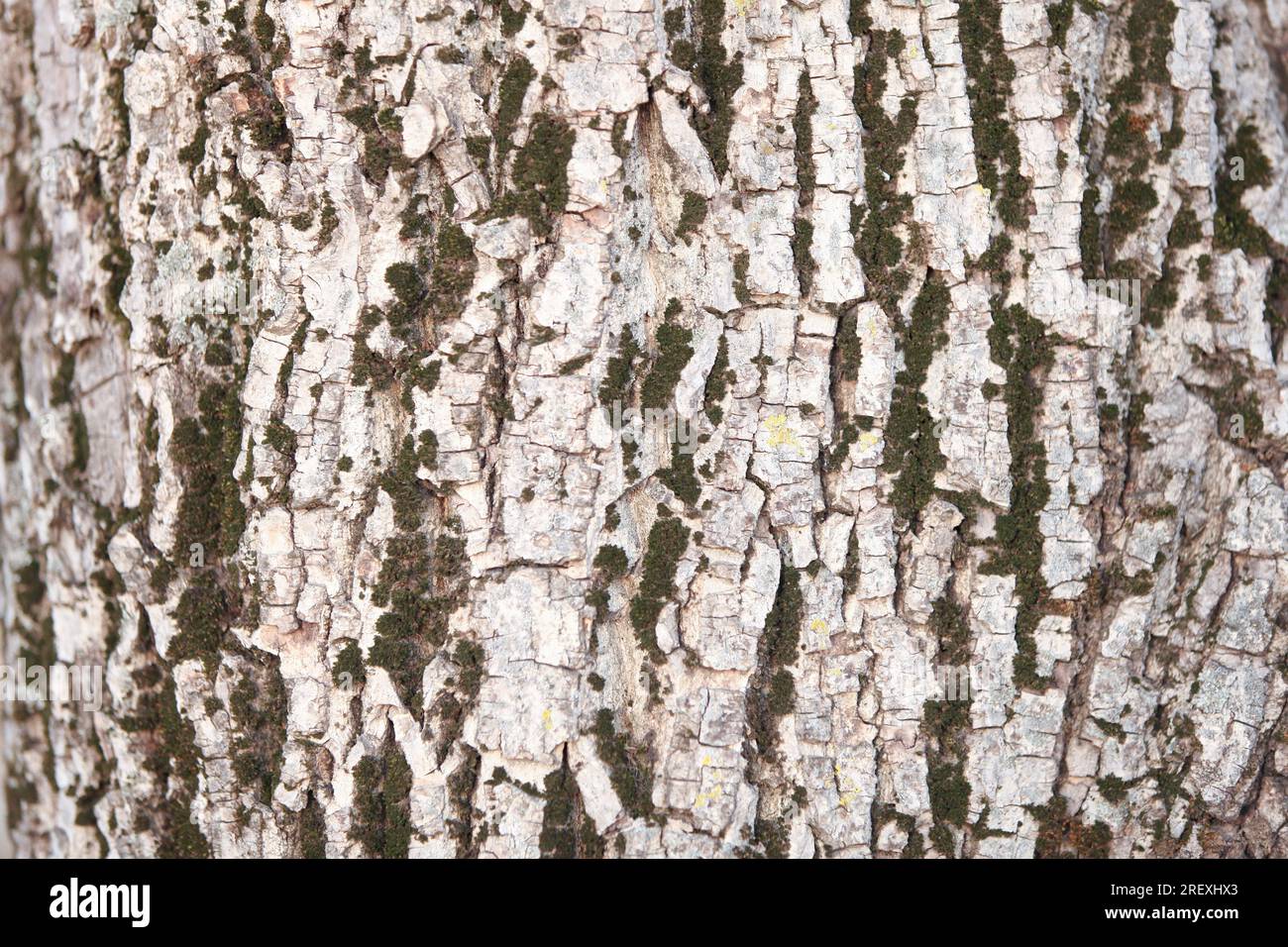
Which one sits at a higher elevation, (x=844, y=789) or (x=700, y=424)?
(x=700, y=424)

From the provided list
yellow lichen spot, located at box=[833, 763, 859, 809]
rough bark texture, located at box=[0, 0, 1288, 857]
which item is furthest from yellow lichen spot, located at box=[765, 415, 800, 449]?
yellow lichen spot, located at box=[833, 763, 859, 809]

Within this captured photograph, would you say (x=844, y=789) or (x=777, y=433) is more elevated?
(x=777, y=433)

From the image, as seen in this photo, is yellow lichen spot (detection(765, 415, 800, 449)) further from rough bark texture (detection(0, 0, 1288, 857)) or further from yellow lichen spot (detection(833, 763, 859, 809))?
yellow lichen spot (detection(833, 763, 859, 809))

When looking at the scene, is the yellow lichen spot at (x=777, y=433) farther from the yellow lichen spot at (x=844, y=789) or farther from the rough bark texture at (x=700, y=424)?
the yellow lichen spot at (x=844, y=789)

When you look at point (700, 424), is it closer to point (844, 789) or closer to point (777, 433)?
point (777, 433)

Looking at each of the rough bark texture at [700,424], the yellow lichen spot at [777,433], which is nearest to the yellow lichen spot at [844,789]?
the rough bark texture at [700,424]

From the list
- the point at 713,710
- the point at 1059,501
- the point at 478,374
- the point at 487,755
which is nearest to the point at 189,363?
the point at 478,374

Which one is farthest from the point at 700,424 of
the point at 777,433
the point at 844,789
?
the point at 844,789

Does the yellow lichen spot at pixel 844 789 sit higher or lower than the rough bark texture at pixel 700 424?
lower
